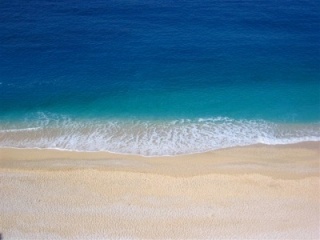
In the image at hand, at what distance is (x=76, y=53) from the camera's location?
38.2 m

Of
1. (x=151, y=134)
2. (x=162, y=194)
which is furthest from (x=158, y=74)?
(x=162, y=194)

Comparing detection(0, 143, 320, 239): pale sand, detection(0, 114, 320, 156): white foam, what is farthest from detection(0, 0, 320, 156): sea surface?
detection(0, 143, 320, 239): pale sand

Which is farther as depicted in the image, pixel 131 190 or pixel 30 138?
pixel 30 138

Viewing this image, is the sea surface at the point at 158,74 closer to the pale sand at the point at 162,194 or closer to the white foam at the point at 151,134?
the white foam at the point at 151,134

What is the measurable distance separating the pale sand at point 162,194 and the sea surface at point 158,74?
1627 millimetres

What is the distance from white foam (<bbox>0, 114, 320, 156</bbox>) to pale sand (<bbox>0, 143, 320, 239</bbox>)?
953mm

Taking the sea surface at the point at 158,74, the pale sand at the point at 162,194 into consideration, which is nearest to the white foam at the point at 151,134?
the sea surface at the point at 158,74

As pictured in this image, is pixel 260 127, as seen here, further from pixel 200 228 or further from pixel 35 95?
pixel 35 95

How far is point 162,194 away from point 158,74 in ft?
48.2

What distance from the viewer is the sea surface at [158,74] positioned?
2966 cm

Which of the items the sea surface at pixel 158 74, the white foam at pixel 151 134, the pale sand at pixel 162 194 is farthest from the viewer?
the sea surface at pixel 158 74

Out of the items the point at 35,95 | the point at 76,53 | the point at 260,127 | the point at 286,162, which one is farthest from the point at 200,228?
the point at 76,53

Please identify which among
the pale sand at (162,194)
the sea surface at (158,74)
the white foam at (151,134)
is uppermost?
the sea surface at (158,74)

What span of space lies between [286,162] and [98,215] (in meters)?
12.9
